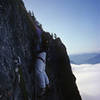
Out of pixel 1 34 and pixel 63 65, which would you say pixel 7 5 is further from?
pixel 63 65

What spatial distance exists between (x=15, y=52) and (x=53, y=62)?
44.9ft

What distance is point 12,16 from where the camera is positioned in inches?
355

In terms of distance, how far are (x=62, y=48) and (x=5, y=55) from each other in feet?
63.1

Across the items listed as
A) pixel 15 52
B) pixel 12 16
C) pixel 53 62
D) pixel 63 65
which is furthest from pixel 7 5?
pixel 63 65

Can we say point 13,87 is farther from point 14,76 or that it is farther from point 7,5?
point 7,5

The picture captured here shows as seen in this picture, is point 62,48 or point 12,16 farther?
point 62,48

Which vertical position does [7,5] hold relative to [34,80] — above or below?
Result: above

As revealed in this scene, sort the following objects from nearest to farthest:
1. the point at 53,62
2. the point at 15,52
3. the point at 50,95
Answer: the point at 15,52 < the point at 50,95 < the point at 53,62

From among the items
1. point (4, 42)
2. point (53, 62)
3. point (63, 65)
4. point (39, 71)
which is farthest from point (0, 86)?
point (63, 65)

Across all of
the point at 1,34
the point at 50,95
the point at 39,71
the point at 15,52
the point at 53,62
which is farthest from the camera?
the point at 53,62

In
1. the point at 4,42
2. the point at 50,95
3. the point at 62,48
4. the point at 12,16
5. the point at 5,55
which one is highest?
the point at 62,48

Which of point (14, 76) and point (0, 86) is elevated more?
point (14, 76)

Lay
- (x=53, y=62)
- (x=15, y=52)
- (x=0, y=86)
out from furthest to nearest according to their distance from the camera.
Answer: (x=53, y=62)
(x=15, y=52)
(x=0, y=86)

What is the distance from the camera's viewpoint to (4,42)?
7.71m
